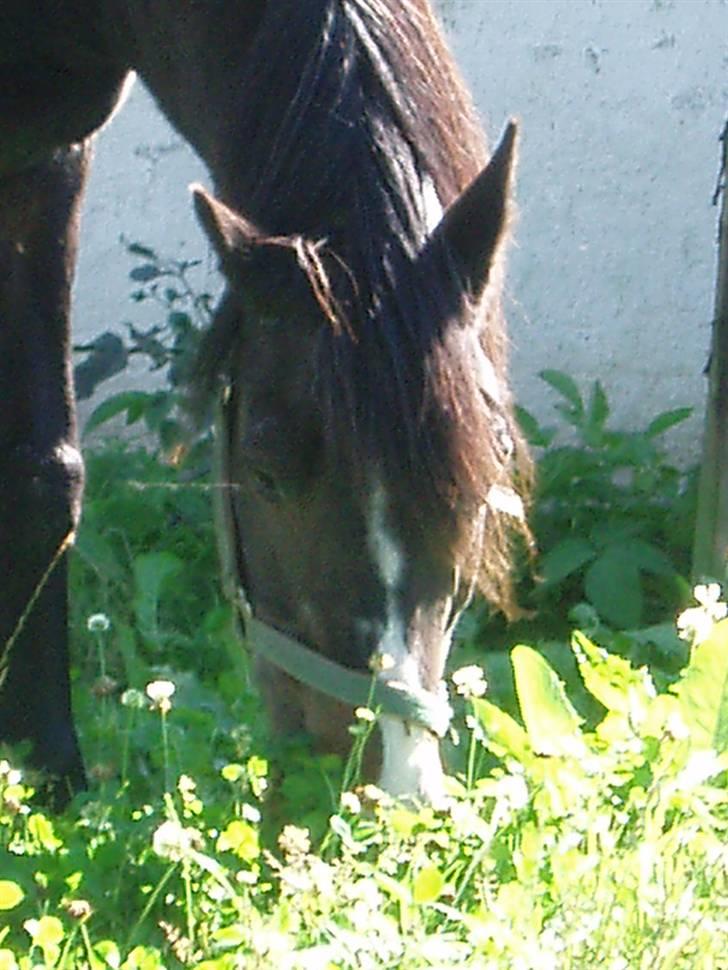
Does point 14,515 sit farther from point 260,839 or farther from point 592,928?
point 592,928

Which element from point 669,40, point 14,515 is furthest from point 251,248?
point 669,40

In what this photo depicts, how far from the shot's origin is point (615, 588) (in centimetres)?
402

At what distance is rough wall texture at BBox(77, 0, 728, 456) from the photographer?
508 centimetres

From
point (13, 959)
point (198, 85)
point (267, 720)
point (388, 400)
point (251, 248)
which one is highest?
point (198, 85)

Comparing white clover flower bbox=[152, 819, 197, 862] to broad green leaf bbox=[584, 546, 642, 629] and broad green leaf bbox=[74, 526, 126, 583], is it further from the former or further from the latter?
broad green leaf bbox=[74, 526, 126, 583]

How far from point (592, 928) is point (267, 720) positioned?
0.65 meters

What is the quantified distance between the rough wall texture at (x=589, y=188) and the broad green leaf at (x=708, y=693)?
2.60 m

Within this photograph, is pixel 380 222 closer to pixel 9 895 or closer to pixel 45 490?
pixel 9 895

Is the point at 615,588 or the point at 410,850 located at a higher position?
the point at 615,588

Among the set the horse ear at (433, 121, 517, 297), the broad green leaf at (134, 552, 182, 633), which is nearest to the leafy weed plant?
the horse ear at (433, 121, 517, 297)

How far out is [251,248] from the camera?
2.28m

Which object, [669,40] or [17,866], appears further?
[669,40]

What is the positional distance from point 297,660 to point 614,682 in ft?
1.90

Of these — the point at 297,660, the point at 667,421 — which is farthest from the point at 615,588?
the point at 297,660
